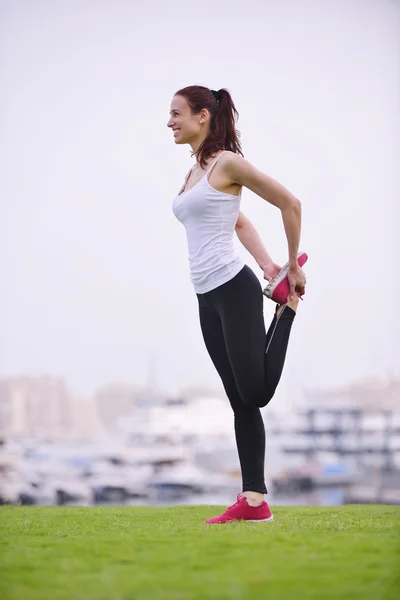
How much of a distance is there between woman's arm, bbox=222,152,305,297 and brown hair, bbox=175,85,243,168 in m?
0.17

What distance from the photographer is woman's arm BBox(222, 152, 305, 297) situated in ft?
9.97

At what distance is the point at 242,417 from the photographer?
123 inches

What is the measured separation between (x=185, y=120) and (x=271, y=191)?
0.51m

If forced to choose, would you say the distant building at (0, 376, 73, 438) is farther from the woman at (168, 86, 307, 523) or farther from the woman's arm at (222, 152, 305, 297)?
the woman's arm at (222, 152, 305, 297)

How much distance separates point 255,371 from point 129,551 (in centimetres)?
107

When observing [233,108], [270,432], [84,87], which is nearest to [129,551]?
[233,108]

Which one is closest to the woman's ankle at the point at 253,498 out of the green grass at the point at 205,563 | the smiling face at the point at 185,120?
the green grass at the point at 205,563

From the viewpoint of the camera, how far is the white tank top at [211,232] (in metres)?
3.06

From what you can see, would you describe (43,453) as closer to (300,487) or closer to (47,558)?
(300,487)

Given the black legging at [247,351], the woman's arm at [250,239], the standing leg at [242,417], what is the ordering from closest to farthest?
the black legging at [247,351] < the standing leg at [242,417] < the woman's arm at [250,239]

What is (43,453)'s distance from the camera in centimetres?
4000

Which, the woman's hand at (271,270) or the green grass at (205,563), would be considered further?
the woman's hand at (271,270)

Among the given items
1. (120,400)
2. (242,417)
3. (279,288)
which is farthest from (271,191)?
(120,400)

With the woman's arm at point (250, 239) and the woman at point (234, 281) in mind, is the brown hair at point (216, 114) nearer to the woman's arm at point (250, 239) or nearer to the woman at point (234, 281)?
the woman at point (234, 281)
